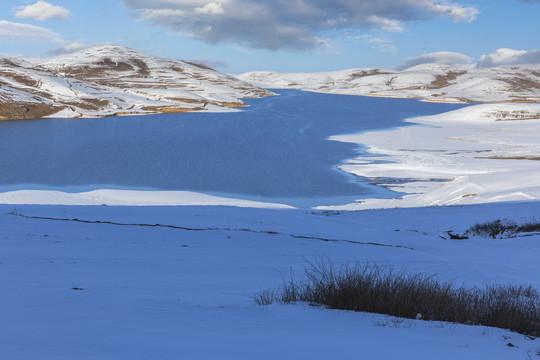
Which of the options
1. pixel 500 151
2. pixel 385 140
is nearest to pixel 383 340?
pixel 500 151

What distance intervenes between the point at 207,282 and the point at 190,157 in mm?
27084

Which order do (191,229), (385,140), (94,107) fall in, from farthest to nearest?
(94,107)
(385,140)
(191,229)

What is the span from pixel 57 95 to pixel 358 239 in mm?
61943

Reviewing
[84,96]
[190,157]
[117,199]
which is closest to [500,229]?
[117,199]

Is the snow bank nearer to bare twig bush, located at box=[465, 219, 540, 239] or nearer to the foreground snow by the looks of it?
the foreground snow

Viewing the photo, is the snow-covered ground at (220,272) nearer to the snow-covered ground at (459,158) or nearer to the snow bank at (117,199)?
the snow bank at (117,199)

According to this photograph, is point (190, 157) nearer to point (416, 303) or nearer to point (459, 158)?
point (459, 158)

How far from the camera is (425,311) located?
446cm

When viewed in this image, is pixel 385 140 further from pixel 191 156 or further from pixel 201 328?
pixel 201 328

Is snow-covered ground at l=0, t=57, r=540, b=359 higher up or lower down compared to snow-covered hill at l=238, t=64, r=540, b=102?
lower down

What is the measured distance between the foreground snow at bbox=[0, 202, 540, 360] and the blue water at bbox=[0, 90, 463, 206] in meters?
11.3

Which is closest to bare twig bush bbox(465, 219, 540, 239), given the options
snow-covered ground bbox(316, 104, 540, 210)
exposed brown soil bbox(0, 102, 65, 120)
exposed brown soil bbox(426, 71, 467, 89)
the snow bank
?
snow-covered ground bbox(316, 104, 540, 210)

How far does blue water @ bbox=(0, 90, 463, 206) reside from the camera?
2384 centimetres

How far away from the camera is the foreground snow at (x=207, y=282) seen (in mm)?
3311
